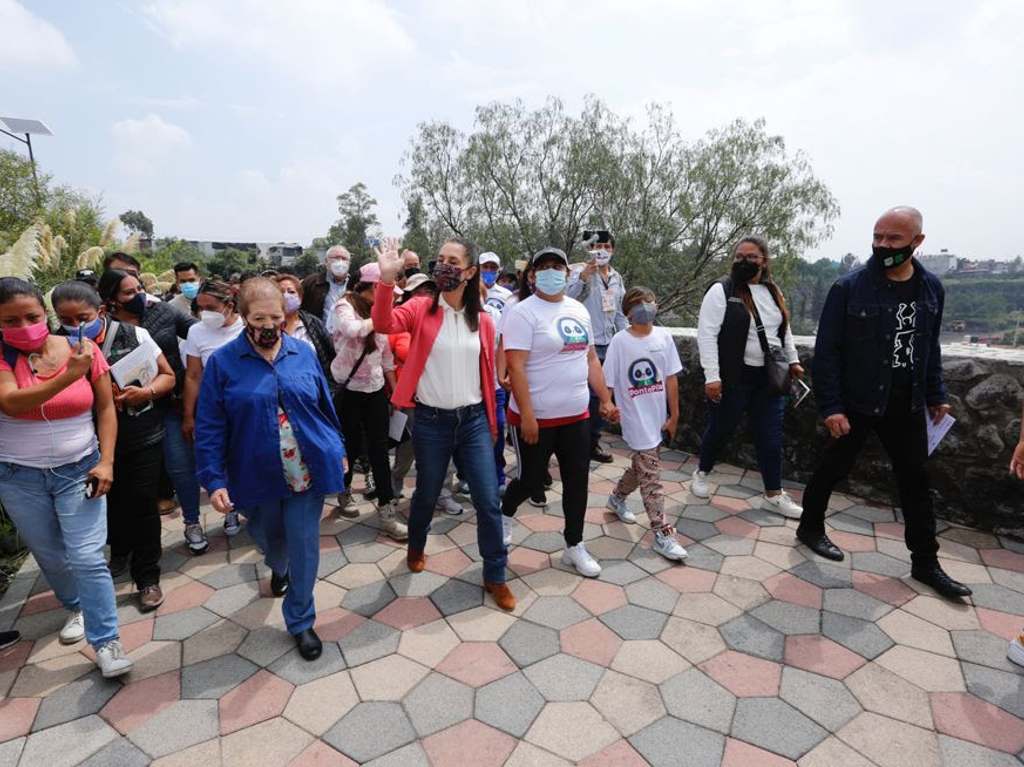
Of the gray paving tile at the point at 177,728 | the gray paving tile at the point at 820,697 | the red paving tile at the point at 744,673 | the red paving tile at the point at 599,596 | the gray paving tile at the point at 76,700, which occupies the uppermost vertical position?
the gray paving tile at the point at 76,700

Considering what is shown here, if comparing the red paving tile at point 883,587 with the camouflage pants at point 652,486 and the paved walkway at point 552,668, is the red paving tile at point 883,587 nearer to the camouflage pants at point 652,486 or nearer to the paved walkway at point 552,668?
the paved walkway at point 552,668

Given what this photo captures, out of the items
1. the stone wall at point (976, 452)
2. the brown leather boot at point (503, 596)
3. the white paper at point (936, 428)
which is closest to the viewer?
the brown leather boot at point (503, 596)

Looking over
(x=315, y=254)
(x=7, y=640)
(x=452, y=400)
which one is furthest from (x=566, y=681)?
(x=315, y=254)

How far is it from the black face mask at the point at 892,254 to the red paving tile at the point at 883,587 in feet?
5.85

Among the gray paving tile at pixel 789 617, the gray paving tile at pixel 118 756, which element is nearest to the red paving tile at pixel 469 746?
the gray paving tile at pixel 118 756

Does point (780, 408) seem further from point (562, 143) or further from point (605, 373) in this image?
point (562, 143)

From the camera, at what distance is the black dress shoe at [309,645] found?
257 cm

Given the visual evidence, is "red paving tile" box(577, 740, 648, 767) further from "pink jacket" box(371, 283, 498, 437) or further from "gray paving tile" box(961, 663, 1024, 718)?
"pink jacket" box(371, 283, 498, 437)

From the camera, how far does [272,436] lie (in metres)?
2.39

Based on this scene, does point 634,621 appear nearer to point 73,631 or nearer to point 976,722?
point 976,722

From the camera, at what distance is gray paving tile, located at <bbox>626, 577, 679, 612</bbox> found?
2982 mm

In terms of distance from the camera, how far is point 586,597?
3.06 meters

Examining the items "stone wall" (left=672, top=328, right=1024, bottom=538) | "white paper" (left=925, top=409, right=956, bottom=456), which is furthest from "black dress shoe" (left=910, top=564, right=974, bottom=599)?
"stone wall" (left=672, top=328, right=1024, bottom=538)

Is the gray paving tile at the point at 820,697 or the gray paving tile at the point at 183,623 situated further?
the gray paving tile at the point at 183,623
